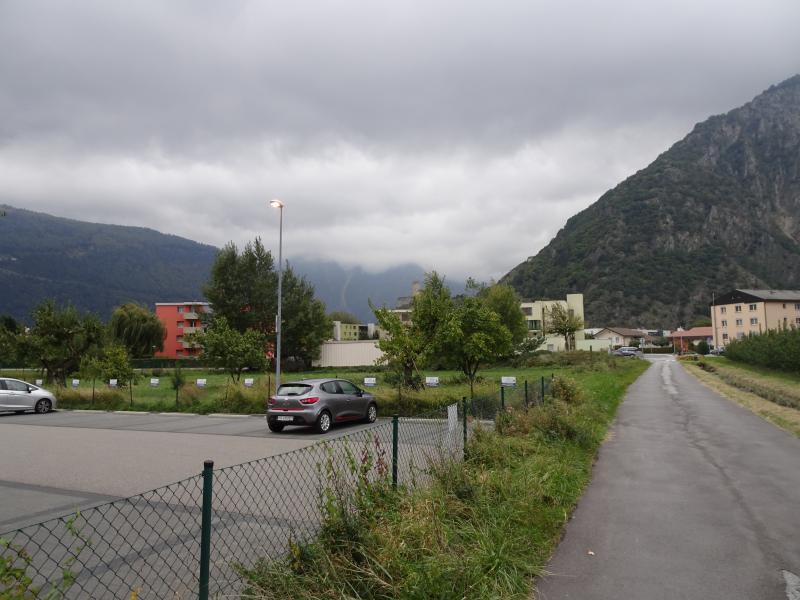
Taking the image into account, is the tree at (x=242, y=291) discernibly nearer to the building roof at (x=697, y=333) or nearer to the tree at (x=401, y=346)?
the tree at (x=401, y=346)

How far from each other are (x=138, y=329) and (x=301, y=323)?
30.2 meters

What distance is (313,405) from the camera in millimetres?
14617

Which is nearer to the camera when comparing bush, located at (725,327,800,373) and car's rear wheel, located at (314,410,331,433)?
car's rear wheel, located at (314,410,331,433)

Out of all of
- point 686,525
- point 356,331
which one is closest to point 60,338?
point 686,525

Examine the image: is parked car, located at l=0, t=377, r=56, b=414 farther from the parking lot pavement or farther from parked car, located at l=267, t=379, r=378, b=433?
parked car, located at l=267, t=379, r=378, b=433

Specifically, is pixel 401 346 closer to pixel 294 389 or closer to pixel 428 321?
pixel 428 321

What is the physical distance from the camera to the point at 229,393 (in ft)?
69.9

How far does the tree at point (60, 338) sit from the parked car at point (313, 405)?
66.7 feet

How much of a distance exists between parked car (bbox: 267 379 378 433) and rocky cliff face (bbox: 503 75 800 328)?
12340cm

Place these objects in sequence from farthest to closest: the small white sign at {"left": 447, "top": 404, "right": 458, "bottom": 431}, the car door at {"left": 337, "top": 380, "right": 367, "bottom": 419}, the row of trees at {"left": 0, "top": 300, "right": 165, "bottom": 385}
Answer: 1. the row of trees at {"left": 0, "top": 300, "right": 165, "bottom": 385}
2. the car door at {"left": 337, "top": 380, "right": 367, "bottom": 419}
3. the small white sign at {"left": 447, "top": 404, "right": 458, "bottom": 431}

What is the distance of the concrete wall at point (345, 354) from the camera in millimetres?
63062

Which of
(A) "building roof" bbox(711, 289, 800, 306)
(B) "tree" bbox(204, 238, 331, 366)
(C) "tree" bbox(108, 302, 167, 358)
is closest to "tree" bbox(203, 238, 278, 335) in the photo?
(B) "tree" bbox(204, 238, 331, 366)

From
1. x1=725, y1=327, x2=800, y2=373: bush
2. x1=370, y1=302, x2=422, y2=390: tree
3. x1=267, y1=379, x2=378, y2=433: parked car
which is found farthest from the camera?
x1=725, y1=327, x2=800, y2=373: bush

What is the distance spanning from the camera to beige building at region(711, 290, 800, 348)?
9212 cm
